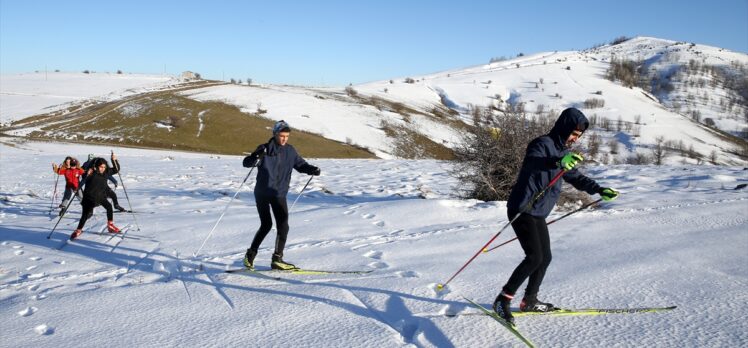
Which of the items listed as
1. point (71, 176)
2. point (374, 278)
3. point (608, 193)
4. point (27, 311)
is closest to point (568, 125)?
point (608, 193)

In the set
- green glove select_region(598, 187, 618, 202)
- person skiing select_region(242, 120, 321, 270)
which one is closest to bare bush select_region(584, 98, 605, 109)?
person skiing select_region(242, 120, 321, 270)

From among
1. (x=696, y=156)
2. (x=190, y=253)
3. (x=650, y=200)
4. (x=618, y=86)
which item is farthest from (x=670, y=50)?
(x=190, y=253)

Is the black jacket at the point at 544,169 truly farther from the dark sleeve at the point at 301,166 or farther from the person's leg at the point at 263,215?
the person's leg at the point at 263,215

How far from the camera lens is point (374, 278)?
633cm

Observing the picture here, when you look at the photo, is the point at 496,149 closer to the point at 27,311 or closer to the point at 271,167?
the point at 271,167

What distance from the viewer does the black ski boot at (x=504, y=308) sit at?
455 centimetres

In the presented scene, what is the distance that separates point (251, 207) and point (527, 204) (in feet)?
31.1

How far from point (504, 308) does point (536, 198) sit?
1.10m

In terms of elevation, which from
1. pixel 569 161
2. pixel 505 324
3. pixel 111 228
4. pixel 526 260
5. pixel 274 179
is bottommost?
pixel 111 228

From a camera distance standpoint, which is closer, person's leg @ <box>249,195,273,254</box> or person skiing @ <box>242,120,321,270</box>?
person skiing @ <box>242,120,321,270</box>

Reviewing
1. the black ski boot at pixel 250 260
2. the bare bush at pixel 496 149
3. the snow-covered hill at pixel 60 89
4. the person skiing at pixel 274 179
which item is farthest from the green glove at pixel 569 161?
the snow-covered hill at pixel 60 89

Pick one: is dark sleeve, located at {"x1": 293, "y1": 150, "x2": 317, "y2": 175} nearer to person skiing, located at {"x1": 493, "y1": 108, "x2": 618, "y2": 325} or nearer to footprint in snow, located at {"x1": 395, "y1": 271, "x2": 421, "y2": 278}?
footprint in snow, located at {"x1": 395, "y1": 271, "x2": 421, "y2": 278}

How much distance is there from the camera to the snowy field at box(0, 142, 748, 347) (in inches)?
178

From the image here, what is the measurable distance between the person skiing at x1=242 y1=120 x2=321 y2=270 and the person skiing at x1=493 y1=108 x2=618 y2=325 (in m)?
3.21
